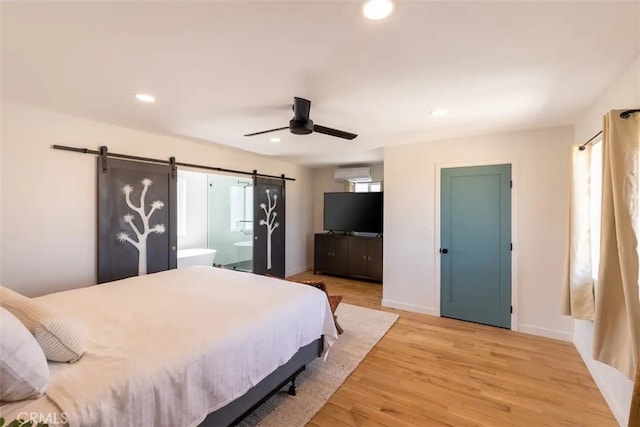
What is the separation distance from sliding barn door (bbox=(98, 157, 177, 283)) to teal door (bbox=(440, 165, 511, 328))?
141 inches

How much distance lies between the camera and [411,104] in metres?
2.52

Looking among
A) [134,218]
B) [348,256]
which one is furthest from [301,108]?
[348,256]

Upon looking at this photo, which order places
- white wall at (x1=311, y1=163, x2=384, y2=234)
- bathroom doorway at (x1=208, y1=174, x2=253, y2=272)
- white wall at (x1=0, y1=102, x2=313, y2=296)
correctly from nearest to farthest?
1. white wall at (x1=0, y1=102, x2=313, y2=296)
2. bathroom doorway at (x1=208, y1=174, x2=253, y2=272)
3. white wall at (x1=311, y1=163, x2=384, y2=234)

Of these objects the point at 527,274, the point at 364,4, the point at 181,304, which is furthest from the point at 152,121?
the point at 527,274

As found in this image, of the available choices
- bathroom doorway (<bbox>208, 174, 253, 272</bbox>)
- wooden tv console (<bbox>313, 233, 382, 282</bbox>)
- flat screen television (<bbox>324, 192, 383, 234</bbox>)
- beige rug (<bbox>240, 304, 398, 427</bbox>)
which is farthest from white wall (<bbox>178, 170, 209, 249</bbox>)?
beige rug (<bbox>240, 304, 398, 427</bbox>)

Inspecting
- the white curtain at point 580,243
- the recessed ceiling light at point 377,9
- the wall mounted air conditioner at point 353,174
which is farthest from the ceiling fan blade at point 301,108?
the wall mounted air conditioner at point 353,174

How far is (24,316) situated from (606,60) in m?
3.48

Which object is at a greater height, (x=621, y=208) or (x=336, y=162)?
(x=336, y=162)

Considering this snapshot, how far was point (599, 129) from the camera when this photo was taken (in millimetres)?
2340

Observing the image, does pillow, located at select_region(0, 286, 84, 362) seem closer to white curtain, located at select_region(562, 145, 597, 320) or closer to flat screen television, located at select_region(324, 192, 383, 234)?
white curtain, located at select_region(562, 145, 597, 320)

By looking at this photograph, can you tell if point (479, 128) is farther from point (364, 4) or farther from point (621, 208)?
point (364, 4)

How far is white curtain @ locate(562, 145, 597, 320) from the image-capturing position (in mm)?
2354

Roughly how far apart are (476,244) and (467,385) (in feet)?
5.97

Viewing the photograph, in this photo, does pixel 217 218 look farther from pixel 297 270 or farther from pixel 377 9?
pixel 377 9
